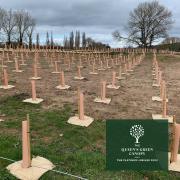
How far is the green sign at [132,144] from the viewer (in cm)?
562

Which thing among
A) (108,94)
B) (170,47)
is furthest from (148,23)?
(108,94)

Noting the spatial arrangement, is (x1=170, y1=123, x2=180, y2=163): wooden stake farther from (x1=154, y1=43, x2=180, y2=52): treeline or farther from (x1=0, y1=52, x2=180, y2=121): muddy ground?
(x1=154, y1=43, x2=180, y2=52): treeline

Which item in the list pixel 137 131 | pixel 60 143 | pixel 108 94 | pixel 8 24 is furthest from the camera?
pixel 8 24

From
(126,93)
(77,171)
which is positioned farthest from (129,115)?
(77,171)

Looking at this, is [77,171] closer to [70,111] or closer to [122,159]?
[122,159]

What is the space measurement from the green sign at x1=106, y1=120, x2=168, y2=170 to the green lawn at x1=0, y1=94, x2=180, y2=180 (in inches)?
50.4

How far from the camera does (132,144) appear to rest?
5633 millimetres

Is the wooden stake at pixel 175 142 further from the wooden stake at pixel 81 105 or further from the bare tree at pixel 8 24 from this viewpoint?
the bare tree at pixel 8 24

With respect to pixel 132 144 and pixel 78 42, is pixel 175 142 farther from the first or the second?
pixel 78 42

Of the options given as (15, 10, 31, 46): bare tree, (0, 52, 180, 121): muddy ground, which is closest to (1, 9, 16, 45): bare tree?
(15, 10, 31, 46): bare tree

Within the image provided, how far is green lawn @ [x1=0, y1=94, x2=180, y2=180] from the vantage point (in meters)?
7.00

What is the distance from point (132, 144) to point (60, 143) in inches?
122

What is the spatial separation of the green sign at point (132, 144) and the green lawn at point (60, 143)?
128 cm

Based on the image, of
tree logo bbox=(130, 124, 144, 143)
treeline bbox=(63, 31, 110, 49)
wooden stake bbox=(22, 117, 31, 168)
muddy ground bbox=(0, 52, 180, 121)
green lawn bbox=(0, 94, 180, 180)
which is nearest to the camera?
tree logo bbox=(130, 124, 144, 143)
